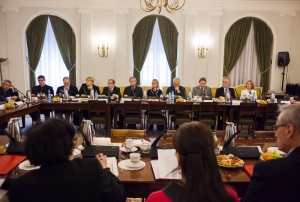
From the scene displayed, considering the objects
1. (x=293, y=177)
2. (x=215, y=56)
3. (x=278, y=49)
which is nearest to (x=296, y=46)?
(x=278, y=49)

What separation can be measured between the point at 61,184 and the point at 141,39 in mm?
6445

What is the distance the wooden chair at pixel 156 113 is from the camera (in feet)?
15.3

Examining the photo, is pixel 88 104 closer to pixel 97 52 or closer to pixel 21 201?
pixel 97 52

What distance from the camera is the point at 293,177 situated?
1.14 m

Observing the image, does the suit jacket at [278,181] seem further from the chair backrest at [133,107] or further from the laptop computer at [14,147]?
the chair backrest at [133,107]

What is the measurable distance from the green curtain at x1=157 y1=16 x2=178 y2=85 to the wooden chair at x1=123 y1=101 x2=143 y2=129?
291 centimetres

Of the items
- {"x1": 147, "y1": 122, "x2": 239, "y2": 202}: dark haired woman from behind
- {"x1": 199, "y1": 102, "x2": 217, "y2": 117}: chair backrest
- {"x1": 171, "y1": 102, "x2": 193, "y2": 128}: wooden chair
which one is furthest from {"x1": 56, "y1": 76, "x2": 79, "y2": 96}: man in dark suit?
{"x1": 147, "y1": 122, "x2": 239, "y2": 202}: dark haired woman from behind

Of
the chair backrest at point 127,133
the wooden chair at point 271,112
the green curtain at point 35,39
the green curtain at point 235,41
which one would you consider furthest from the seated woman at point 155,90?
the green curtain at point 35,39

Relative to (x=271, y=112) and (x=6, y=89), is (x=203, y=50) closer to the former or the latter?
(x=271, y=112)

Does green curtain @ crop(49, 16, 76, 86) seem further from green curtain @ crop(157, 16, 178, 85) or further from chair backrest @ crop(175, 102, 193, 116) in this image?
chair backrest @ crop(175, 102, 193, 116)

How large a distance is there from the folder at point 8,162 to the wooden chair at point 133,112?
9.41 feet

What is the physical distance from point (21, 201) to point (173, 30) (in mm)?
6657

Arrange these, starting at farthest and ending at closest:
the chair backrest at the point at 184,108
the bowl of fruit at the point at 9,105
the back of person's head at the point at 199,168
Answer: the chair backrest at the point at 184,108 < the bowl of fruit at the point at 9,105 < the back of person's head at the point at 199,168

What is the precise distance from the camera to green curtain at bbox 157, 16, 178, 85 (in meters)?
7.11
